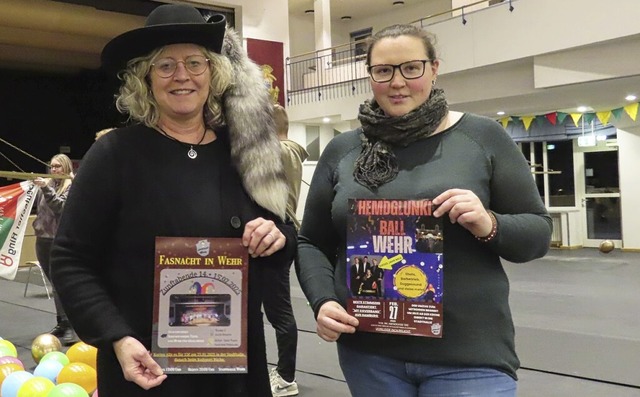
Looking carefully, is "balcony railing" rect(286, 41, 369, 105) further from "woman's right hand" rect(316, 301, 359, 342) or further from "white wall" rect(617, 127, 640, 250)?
"woman's right hand" rect(316, 301, 359, 342)

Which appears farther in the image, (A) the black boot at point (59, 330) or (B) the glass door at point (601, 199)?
(B) the glass door at point (601, 199)

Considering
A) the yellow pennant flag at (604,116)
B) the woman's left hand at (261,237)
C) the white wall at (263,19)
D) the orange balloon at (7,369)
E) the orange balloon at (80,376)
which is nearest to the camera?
the woman's left hand at (261,237)

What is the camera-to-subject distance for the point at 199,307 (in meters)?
1.28

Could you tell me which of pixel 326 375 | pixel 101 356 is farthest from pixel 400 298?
pixel 326 375

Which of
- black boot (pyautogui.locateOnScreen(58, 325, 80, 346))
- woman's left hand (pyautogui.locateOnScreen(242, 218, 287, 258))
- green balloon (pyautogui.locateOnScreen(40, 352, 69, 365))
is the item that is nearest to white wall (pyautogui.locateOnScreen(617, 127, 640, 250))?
black boot (pyautogui.locateOnScreen(58, 325, 80, 346))

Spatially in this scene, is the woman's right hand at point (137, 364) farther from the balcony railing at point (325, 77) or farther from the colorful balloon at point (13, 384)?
the balcony railing at point (325, 77)

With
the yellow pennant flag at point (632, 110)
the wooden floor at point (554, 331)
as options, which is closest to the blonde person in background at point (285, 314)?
the wooden floor at point (554, 331)

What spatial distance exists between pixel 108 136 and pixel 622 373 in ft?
10.4

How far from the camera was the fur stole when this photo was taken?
4.55 ft

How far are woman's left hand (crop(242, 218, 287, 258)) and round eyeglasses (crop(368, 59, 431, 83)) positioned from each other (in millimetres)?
413

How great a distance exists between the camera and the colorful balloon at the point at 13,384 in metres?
2.83

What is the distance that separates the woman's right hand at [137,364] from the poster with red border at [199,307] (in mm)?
26

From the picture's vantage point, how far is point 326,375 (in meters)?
3.45

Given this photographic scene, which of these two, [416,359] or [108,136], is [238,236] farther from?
[416,359]
